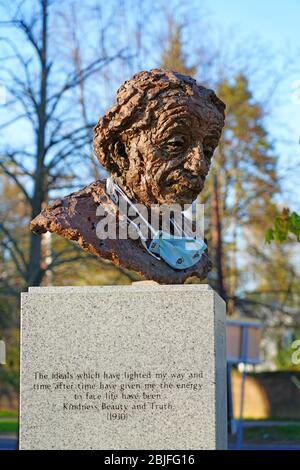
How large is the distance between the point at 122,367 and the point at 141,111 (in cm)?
193

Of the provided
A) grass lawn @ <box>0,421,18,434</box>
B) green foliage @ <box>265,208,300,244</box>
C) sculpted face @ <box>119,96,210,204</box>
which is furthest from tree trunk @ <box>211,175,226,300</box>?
sculpted face @ <box>119,96,210,204</box>

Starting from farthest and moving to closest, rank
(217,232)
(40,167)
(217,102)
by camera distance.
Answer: (217,232)
(40,167)
(217,102)

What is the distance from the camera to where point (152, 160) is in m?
6.85

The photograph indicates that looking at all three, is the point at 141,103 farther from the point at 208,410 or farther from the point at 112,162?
the point at 208,410

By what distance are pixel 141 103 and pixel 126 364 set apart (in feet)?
6.43

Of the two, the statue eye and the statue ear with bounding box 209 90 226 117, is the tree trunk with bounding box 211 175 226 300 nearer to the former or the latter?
the statue ear with bounding box 209 90 226 117

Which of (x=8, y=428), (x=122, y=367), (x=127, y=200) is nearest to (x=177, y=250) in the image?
(x=127, y=200)

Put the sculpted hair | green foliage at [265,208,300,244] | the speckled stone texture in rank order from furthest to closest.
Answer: green foliage at [265,208,300,244] → the sculpted hair → the speckled stone texture

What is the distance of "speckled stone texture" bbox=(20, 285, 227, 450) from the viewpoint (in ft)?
20.7

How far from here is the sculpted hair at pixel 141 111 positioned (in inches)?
269

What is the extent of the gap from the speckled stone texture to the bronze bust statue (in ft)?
1.28

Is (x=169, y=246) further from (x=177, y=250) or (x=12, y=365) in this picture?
(x=12, y=365)

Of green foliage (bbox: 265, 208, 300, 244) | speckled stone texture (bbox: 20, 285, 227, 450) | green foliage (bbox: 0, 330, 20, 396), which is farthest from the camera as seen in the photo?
green foliage (bbox: 0, 330, 20, 396)

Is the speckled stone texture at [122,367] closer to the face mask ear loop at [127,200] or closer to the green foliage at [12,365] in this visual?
the face mask ear loop at [127,200]
